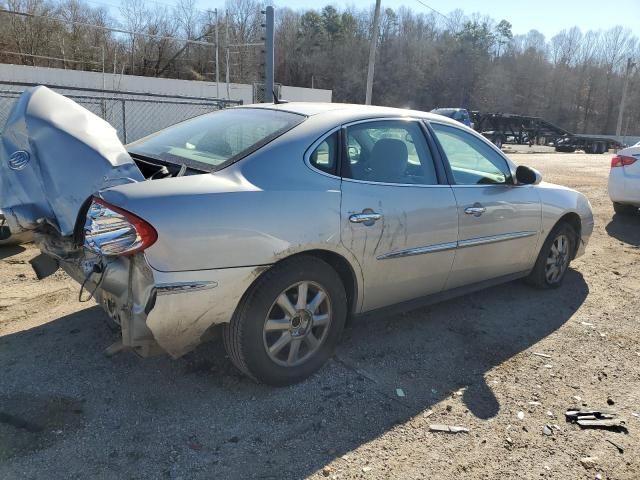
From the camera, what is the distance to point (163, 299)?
8.06 ft

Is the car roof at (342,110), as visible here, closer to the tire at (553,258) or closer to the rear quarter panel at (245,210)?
the rear quarter panel at (245,210)

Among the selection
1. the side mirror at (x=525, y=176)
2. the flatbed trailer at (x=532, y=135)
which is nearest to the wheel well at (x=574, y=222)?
the side mirror at (x=525, y=176)

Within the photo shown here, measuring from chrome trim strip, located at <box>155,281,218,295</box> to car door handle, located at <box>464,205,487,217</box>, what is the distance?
205cm

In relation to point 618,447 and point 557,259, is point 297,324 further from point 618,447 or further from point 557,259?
point 557,259

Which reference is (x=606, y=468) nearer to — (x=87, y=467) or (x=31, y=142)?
(x=87, y=467)

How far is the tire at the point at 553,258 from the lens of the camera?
4801mm

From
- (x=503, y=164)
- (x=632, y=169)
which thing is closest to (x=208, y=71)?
(x=632, y=169)

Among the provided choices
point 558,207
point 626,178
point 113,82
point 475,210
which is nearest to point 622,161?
point 626,178

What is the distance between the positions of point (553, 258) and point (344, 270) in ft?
8.88

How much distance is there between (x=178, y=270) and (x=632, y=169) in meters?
7.91

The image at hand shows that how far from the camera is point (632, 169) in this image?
26.2ft

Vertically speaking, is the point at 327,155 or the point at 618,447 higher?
the point at 327,155

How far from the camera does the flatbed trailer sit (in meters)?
33.2

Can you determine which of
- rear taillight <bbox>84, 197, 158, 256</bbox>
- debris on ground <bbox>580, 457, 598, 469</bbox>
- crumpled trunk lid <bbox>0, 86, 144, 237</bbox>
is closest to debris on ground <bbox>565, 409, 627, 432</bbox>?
debris on ground <bbox>580, 457, 598, 469</bbox>
